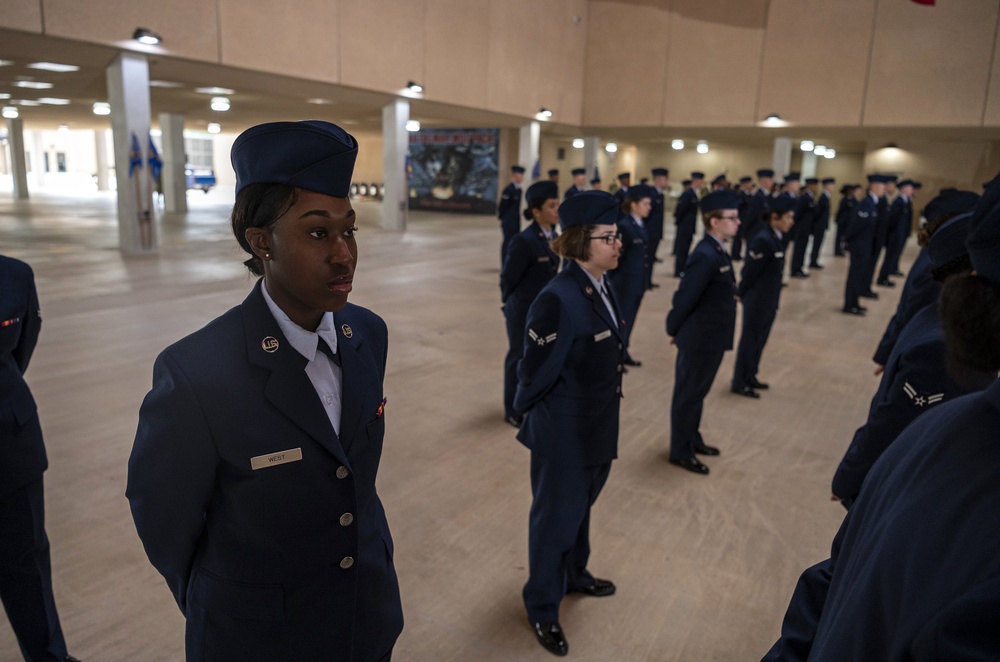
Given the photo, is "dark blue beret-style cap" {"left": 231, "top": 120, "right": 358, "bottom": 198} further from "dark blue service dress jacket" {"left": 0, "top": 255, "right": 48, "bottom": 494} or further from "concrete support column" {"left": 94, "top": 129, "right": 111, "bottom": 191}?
"concrete support column" {"left": 94, "top": 129, "right": 111, "bottom": 191}

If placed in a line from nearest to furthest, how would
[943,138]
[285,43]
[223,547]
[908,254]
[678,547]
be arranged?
[223,547]
[678,547]
[285,43]
[908,254]
[943,138]

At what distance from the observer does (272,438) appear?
57.6 inches

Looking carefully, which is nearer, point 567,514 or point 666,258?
A: point 567,514

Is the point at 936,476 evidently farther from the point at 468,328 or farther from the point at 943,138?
the point at 943,138

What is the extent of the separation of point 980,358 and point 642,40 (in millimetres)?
25086

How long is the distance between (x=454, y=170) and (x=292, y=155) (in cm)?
2826

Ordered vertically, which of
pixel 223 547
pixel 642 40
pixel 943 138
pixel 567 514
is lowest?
pixel 567 514

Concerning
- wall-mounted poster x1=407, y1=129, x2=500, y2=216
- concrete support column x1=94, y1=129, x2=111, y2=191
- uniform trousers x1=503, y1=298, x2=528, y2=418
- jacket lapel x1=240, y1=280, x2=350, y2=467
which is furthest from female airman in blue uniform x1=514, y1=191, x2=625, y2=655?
concrete support column x1=94, y1=129, x2=111, y2=191

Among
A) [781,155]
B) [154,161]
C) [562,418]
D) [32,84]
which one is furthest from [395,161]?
[562,418]

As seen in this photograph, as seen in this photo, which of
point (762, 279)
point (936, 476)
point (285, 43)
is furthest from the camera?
point (285, 43)

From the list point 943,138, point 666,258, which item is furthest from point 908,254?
point 666,258

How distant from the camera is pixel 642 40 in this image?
2353cm

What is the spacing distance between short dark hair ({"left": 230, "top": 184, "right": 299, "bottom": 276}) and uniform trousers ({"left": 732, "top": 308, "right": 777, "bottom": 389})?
18.6ft

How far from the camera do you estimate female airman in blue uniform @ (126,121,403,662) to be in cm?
145
